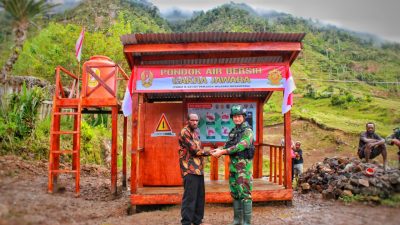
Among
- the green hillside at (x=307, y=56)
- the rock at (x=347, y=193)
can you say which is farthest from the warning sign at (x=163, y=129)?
the green hillside at (x=307, y=56)

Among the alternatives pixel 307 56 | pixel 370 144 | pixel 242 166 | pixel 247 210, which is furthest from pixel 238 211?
pixel 307 56

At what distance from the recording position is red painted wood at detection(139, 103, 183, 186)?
873cm

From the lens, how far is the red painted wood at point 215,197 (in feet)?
23.5

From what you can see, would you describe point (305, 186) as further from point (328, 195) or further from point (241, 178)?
point (241, 178)

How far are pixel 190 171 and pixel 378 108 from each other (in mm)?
29045

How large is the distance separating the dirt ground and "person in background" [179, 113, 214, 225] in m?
0.95

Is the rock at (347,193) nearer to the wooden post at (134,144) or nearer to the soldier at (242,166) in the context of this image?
the soldier at (242,166)

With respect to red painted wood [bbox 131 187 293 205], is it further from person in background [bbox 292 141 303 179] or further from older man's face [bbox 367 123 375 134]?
person in background [bbox 292 141 303 179]

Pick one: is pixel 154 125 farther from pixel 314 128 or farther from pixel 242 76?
pixel 314 128

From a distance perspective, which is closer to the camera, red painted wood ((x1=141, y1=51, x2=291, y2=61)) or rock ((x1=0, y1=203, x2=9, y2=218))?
rock ((x1=0, y1=203, x2=9, y2=218))

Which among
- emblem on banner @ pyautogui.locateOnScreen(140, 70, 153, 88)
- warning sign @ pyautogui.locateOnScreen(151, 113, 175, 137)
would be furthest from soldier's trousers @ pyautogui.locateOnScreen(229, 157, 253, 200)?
warning sign @ pyautogui.locateOnScreen(151, 113, 175, 137)

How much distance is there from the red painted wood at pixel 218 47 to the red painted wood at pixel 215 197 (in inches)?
112

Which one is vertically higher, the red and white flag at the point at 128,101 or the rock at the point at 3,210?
the red and white flag at the point at 128,101

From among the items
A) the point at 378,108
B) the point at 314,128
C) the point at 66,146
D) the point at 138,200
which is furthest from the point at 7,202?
the point at 378,108
